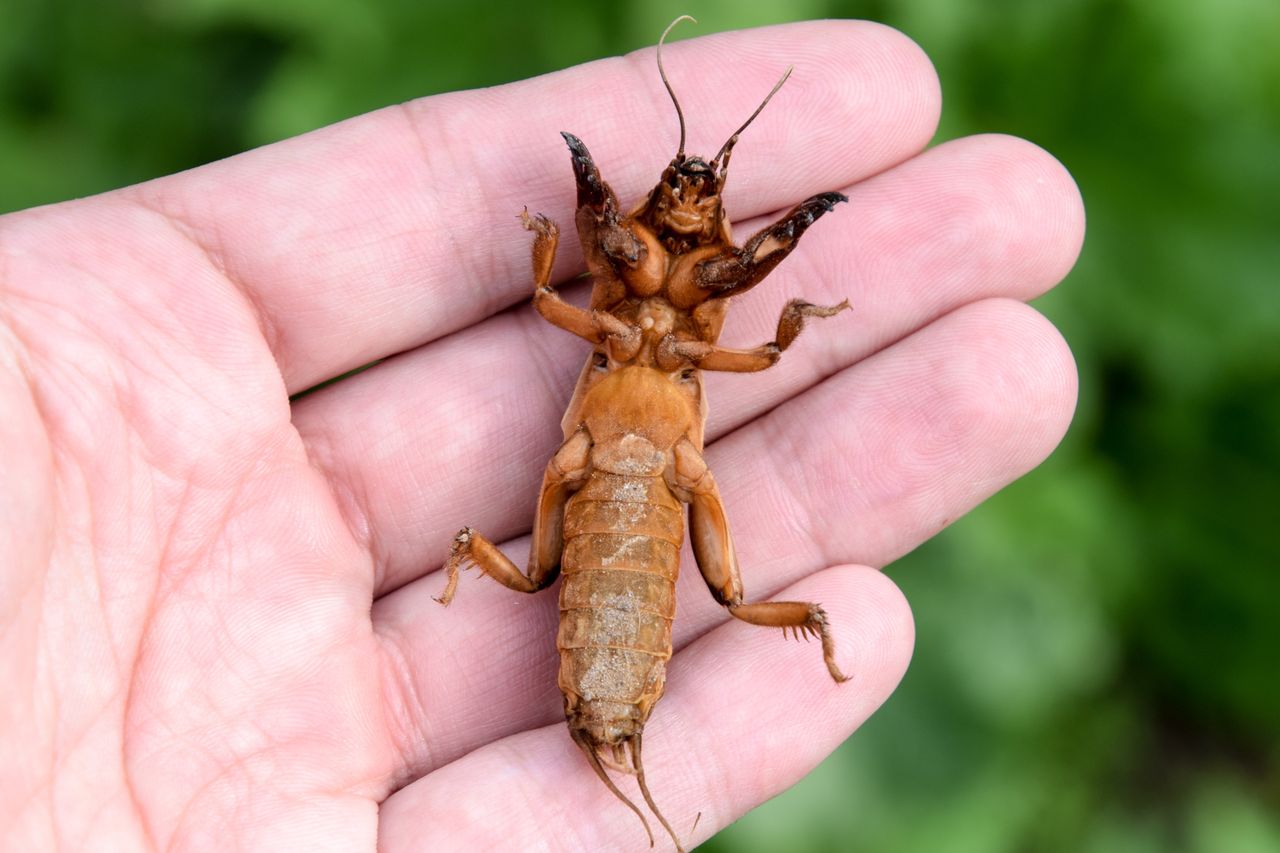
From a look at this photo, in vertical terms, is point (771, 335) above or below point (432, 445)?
below

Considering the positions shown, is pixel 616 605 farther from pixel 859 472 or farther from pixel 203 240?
pixel 203 240

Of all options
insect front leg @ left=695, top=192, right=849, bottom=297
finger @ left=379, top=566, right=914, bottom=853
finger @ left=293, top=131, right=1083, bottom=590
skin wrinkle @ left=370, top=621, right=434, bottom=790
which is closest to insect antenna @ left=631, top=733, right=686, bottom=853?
finger @ left=379, top=566, right=914, bottom=853

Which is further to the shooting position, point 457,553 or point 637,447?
point 637,447

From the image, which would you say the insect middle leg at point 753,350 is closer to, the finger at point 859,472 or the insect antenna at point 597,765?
Result: the finger at point 859,472

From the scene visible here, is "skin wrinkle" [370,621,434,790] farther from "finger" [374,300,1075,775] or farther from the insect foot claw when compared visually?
the insect foot claw

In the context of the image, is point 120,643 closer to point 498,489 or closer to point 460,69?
point 498,489

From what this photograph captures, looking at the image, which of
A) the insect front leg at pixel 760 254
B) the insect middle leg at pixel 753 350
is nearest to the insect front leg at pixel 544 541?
the insect middle leg at pixel 753 350

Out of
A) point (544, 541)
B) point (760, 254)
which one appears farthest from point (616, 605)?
point (760, 254)
